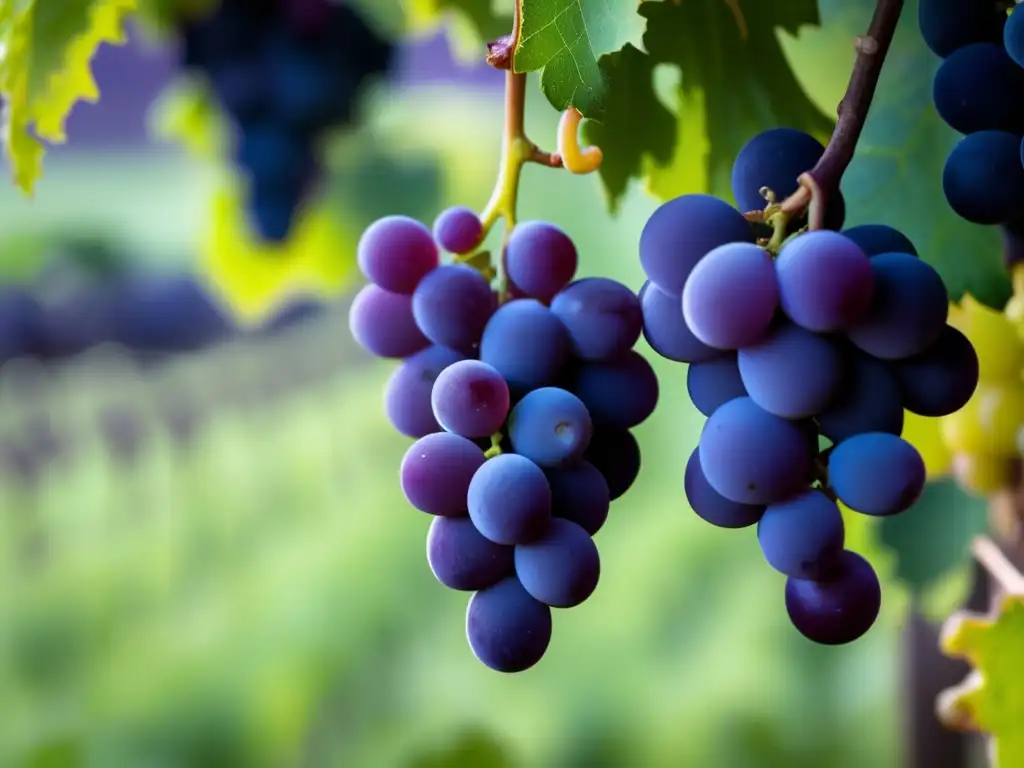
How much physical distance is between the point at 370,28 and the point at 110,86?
3.33ft

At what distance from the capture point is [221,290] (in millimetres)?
1103

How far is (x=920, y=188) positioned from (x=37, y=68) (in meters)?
0.35

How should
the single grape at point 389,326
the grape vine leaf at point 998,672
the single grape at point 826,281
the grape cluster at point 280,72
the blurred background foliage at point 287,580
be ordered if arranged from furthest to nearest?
1. the blurred background foliage at point 287,580
2. the grape cluster at point 280,72
3. the grape vine leaf at point 998,672
4. the single grape at point 389,326
5. the single grape at point 826,281

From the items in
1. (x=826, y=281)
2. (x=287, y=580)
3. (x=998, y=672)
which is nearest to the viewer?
(x=826, y=281)

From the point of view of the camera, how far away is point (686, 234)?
0.26 metres

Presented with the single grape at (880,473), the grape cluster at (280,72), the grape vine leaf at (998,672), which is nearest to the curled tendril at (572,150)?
the single grape at (880,473)

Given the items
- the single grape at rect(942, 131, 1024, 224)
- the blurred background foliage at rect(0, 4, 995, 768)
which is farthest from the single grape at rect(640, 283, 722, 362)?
the blurred background foliage at rect(0, 4, 995, 768)

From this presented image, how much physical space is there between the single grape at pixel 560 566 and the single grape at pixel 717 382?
0.05 meters

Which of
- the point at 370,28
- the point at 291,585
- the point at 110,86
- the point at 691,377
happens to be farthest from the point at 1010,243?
the point at 110,86

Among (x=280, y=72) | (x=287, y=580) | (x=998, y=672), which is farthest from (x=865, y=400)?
(x=287, y=580)

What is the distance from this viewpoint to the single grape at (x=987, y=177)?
307mm

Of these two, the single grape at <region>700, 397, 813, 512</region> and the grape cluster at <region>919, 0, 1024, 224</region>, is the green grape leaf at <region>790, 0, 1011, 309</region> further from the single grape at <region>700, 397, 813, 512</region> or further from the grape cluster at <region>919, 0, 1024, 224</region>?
the single grape at <region>700, 397, 813, 512</region>

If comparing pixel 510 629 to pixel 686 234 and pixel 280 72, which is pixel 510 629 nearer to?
pixel 686 234

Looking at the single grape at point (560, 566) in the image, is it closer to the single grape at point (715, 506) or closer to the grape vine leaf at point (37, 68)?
the single grape at point (715, 506)
